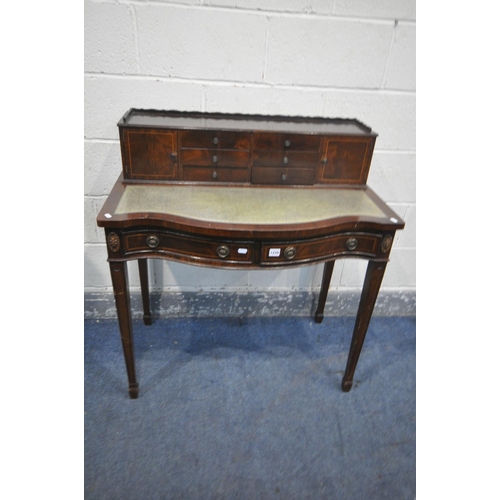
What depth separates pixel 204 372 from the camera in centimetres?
181

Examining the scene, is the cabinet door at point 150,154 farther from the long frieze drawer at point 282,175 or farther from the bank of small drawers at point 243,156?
the long frieze drawer at point 282,175

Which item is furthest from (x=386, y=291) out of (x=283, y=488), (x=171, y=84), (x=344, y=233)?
(x=171, y=84)

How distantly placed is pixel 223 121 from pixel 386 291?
1.32 metres

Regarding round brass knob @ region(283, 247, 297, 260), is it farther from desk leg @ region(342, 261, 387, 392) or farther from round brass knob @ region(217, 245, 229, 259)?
desk leg @ region(342, 261, 387, 392)

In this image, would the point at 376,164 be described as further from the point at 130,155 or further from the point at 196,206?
the point at 130,155

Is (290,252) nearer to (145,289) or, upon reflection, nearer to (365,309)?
(365,309)

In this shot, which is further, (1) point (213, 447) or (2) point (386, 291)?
(2) point (386, 291)

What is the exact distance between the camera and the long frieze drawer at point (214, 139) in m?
1.42

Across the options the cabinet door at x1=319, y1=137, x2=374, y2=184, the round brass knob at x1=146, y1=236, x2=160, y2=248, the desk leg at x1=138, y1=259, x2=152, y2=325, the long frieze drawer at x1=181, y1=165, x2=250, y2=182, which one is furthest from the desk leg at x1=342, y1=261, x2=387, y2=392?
the desk leg at x1=138, y1=259, x2=152, y2=325

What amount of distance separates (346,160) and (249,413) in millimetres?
1115

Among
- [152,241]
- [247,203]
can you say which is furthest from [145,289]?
[247,203]

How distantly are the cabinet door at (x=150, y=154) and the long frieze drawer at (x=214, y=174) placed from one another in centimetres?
5

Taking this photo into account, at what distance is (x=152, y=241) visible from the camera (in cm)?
127

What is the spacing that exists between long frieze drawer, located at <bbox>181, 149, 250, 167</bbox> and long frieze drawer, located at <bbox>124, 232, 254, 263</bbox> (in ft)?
1.15
